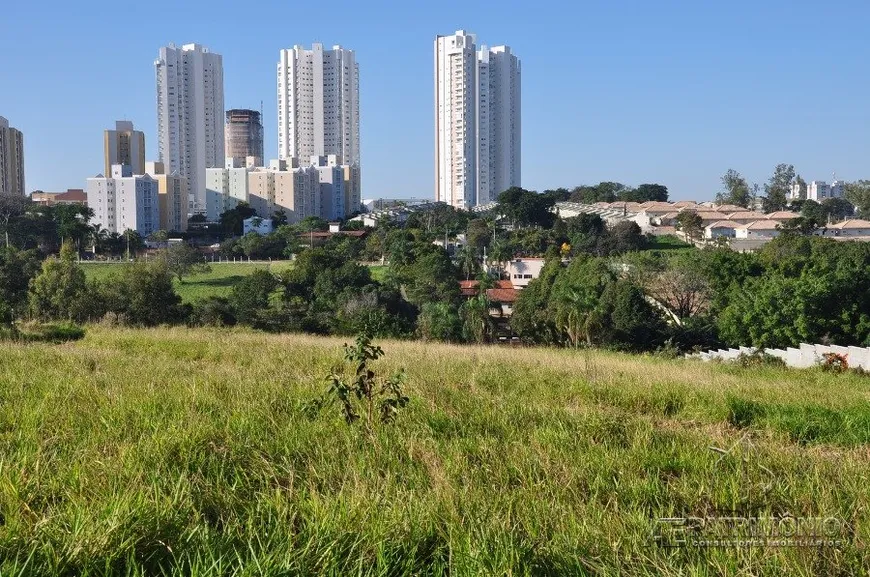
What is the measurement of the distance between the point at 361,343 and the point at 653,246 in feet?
185

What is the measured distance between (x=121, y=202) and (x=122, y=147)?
33.9m

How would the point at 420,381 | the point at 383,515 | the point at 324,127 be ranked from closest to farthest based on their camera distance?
the point at 383,515, the point at 420,381, the point at 324,127

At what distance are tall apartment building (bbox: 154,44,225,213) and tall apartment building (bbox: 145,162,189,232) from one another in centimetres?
2863

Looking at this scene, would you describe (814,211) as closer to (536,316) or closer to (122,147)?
(536,316)

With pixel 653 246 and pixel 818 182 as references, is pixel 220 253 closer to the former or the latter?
pixel 653 246

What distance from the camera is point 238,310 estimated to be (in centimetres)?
3100

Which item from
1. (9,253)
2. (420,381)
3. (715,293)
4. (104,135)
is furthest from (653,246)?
(104,135)

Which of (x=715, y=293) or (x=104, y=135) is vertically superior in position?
(x=104, y=135)

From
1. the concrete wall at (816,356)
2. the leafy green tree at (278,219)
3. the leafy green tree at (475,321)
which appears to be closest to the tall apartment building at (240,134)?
the leafy green tree at (278,219)

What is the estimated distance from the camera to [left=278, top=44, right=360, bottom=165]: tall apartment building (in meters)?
129

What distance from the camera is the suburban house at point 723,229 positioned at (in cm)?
6453

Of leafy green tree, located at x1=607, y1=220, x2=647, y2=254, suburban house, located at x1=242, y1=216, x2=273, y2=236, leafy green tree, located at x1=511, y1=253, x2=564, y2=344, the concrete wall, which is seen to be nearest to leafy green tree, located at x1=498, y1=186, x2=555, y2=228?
leafy green tree, located at x1=607, y1=220, x2=647, y2=254

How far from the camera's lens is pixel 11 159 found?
96.9 meters

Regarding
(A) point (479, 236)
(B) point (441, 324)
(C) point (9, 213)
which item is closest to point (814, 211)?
(A) point (479, 236)
